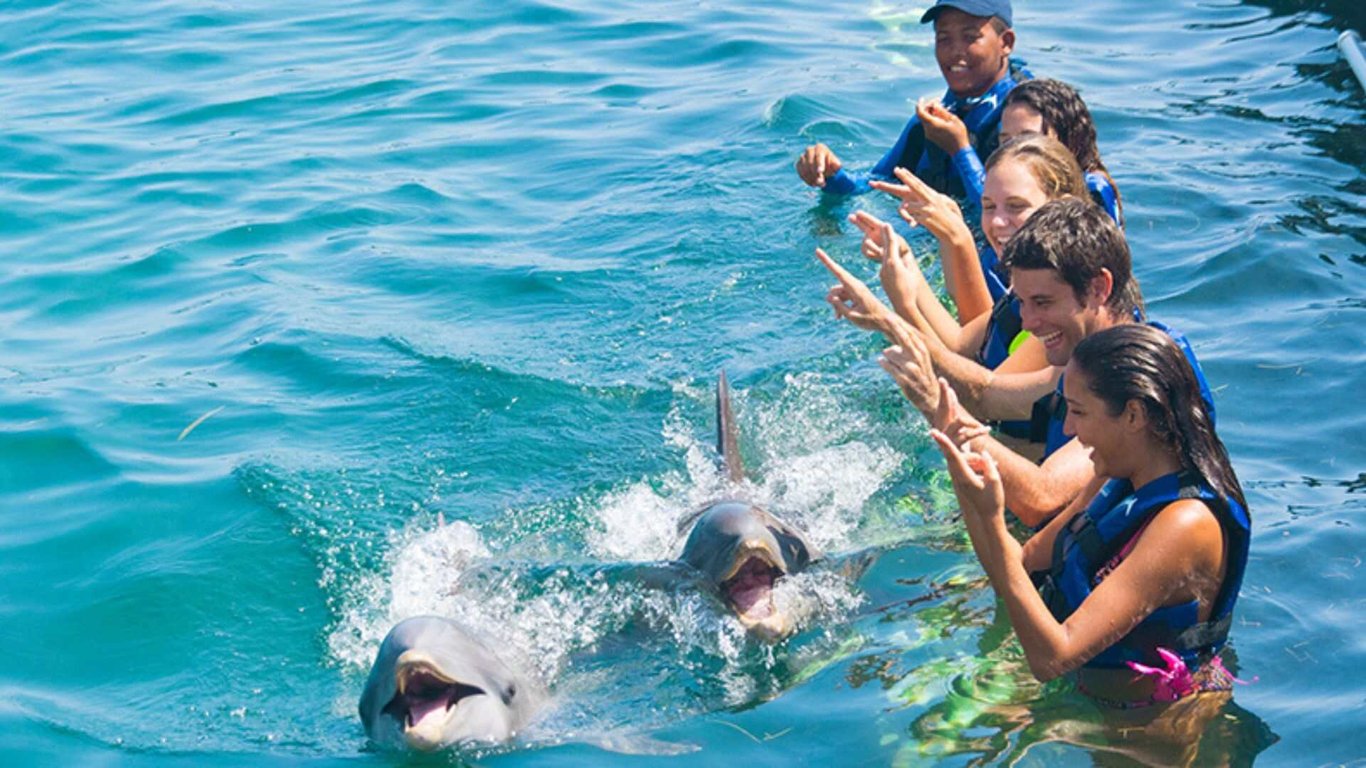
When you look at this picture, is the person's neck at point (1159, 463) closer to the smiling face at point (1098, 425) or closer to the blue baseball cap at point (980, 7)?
the smiling face at point (1098, 425)

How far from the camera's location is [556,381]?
26.8 ft

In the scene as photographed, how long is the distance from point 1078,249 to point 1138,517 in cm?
99

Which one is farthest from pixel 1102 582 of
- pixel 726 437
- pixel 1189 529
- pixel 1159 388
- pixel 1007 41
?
pixel 1007 41

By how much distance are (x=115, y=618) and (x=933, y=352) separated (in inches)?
137

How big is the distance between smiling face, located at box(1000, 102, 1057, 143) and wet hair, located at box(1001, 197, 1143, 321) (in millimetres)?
1695

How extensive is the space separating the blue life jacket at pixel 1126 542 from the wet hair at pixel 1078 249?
0.73 m

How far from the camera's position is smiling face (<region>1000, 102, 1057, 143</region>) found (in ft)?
22.0

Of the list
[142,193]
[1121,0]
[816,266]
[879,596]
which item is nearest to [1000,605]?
[879,596]

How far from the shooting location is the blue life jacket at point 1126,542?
430 cm

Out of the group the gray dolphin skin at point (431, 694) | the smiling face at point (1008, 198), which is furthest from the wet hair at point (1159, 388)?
the gray dolphin skin at point (431, 694)

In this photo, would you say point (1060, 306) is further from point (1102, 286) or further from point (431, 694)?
point (431, 694)

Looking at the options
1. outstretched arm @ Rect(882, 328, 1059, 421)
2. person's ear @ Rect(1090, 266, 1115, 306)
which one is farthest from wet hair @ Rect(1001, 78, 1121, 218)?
person's ear @ Rect(1090, 266, 1115, 306)

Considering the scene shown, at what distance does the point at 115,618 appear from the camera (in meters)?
6.21

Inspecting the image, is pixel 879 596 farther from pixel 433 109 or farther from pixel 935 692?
pixel 433 109
